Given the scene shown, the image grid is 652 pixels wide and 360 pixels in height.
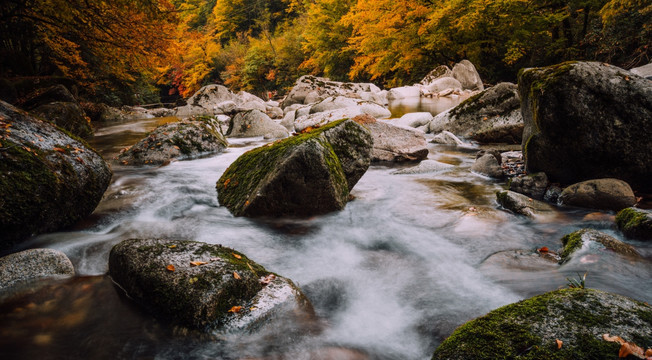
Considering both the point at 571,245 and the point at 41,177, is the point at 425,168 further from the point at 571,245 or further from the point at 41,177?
the point at 41,177

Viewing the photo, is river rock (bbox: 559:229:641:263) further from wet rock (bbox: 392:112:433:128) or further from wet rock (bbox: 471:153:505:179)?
wet rock (bbox: 392:112:433:128)

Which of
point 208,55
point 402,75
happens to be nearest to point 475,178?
point 402,75

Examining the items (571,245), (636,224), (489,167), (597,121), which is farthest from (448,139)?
(571,245)

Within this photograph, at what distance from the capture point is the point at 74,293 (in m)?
2.54

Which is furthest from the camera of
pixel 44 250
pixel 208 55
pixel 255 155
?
pixel 208 55

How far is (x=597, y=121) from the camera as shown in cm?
428

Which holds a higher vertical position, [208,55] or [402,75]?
[208,55]

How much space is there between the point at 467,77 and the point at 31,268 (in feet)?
72.1

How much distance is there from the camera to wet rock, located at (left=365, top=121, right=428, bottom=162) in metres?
7.33

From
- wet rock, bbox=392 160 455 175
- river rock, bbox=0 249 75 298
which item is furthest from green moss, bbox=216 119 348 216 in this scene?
wet rock, bbox=392 160 455 175

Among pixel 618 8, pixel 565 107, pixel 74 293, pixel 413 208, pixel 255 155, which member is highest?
pixel 618 8

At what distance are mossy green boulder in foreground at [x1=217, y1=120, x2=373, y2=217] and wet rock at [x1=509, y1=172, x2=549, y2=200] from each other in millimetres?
2269

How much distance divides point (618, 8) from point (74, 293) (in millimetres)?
13579

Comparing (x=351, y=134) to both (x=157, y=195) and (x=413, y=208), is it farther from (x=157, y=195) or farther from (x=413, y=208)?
(x=157, y=195)
